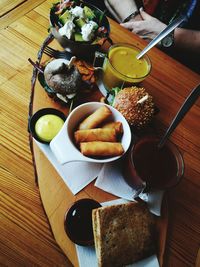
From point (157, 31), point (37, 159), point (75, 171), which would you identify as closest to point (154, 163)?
point (75, 171)

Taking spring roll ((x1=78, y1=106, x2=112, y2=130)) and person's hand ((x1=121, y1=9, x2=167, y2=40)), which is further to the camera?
person's hand ((x1=121, y1=9, x2=167, y2=40))

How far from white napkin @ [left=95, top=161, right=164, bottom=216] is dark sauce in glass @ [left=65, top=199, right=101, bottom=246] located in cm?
7

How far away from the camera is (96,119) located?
89 cm

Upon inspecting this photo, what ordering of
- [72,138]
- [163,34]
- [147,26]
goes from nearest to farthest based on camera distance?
[72,138] < [163,34] < [147,26]

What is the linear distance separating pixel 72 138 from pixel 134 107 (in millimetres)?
251

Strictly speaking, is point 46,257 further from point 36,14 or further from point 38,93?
point 36,14

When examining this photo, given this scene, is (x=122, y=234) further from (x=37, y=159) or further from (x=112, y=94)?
(x=112, y=94)

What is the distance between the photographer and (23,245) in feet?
2.70

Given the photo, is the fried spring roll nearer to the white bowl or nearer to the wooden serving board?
the white bowl

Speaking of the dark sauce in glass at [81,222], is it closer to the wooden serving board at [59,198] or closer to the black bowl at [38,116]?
the wooden serving board at [59,198]

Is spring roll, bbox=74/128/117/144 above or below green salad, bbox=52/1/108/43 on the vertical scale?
below

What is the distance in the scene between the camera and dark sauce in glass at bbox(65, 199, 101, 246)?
781mm

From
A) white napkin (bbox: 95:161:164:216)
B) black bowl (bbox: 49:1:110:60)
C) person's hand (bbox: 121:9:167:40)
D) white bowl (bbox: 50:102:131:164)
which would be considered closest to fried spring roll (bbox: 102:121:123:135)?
white bowl (bbox: 50:102:131:164)

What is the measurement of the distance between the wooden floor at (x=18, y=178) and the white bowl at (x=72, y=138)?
0.54 ft
